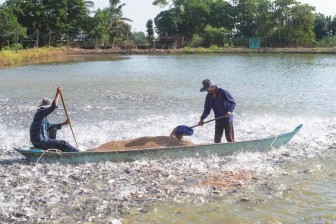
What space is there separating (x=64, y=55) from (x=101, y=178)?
52117 mm

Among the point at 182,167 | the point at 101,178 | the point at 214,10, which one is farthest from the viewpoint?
the point at 214,10

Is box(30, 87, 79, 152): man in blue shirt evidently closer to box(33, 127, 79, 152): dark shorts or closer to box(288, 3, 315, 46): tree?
box(33, 127, 79, 152): dark shorts

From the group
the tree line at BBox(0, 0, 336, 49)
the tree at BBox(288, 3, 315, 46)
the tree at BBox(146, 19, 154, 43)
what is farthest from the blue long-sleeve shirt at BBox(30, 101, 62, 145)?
the tree at BBox(146, 19, 154, 43)

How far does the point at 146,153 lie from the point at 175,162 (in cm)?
75

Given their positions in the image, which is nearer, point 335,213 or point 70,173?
point 335,213

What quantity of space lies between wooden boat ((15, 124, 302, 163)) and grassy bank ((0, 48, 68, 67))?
32.4m

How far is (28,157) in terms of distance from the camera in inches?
393

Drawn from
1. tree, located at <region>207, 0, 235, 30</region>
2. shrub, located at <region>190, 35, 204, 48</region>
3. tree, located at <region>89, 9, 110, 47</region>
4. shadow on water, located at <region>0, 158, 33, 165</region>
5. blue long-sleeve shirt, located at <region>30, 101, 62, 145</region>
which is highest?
tree, located at <region>207, 0, 235, 30</region>

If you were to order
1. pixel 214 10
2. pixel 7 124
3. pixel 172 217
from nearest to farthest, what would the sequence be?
pixel 172 217, pixel 7 124, pixel 214 10

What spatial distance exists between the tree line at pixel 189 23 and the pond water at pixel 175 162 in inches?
1456

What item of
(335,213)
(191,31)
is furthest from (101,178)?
(191,31)

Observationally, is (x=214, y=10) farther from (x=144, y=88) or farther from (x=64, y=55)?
(x=144, y=88)

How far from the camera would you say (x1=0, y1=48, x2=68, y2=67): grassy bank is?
40.1 metres

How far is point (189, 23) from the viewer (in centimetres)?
7300
